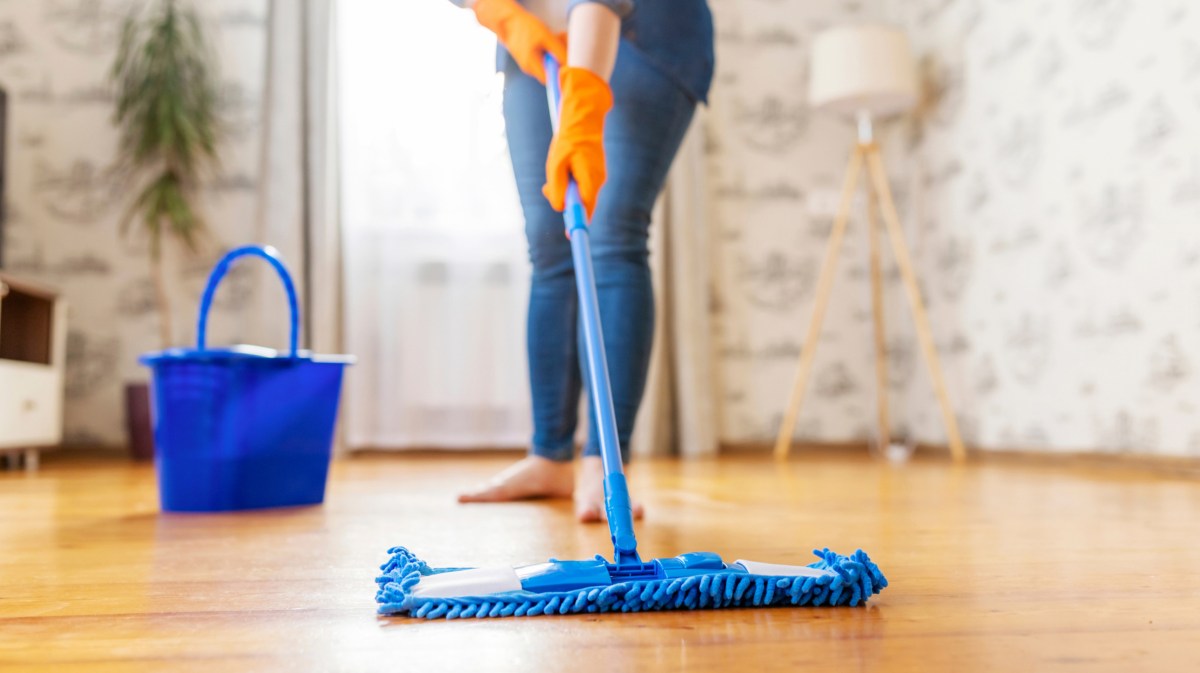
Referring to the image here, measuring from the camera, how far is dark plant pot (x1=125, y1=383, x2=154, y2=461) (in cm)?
290

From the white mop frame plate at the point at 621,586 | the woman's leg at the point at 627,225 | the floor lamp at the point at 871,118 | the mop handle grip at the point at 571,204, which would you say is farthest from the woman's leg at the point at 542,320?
the floor lamp at the point at 871,118

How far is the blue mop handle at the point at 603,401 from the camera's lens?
80cm

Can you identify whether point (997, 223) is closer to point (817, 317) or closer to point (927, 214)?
point (927, 214)

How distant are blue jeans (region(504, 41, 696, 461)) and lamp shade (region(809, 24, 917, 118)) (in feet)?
5.82

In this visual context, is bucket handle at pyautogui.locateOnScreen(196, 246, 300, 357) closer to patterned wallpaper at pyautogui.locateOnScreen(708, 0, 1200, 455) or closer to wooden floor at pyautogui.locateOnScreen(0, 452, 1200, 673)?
wooden floor at pyautogui.locateOnScreen(0, 452, 1200, 673)

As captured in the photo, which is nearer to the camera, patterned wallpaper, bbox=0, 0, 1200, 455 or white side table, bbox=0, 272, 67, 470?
patterned wallpaper, bbox=0, 0, 1200, 455

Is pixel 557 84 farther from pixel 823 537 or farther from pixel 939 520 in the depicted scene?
pixel 939 520

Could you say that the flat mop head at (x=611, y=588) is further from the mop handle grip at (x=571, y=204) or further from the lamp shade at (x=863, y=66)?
the lamp shade at (x=863, y=66)

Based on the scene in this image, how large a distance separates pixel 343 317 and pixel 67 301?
0.95 m

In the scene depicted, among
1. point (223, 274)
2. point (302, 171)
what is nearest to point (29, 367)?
point (302, 171)

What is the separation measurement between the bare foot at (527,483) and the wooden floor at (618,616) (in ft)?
0.22

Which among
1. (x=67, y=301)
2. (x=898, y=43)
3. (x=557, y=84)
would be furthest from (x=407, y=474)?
(x=898, y=43)

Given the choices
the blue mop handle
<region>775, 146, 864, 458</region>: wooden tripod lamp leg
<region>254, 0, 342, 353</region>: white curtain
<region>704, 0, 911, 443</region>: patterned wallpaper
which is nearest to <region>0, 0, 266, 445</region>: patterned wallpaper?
<region>254, 0, 342, 353</region>: white curtain

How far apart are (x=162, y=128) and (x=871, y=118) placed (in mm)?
2441
